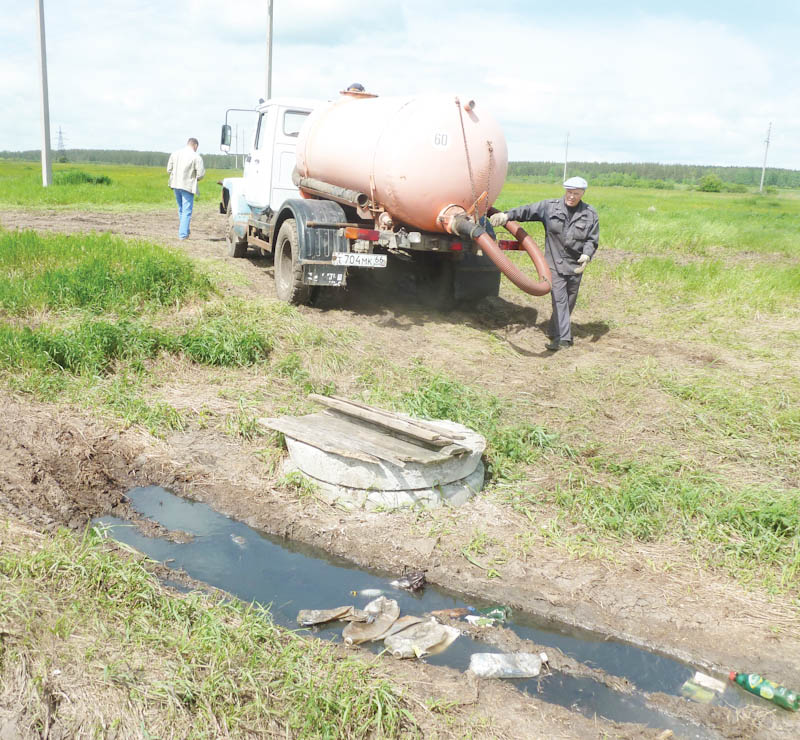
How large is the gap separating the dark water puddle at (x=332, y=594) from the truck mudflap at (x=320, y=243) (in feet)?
12.3

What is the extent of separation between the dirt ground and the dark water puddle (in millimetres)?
93

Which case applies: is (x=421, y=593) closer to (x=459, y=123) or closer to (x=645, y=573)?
(x=645, y=573)

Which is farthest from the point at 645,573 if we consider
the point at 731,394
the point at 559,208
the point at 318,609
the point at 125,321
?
the point at 125,321

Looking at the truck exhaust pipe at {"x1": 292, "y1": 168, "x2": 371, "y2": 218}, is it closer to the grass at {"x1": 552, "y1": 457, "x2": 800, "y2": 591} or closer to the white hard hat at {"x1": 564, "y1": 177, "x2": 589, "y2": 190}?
the white hard hat at {"x1": 564, "y1": 177, "x2": 589, "y2": 190}

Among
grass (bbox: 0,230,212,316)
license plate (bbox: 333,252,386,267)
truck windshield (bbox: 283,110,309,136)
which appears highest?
truck windshield (bbox: 283,110,309,136)

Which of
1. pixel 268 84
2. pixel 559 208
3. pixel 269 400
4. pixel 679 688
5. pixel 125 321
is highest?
pixel 268 84

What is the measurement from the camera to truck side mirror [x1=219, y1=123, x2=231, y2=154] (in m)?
10.6

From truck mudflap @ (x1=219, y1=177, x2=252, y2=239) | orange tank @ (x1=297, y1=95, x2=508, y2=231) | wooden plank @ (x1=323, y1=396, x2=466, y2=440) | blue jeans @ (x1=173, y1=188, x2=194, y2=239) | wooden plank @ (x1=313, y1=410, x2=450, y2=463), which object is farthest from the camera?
blue jeans @ (x1=173, y1=188, x2=194, y2=239)

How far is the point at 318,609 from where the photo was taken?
387cm

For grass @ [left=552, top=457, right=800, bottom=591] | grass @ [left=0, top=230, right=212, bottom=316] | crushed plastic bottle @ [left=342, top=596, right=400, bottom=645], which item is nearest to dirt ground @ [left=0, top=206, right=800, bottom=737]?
grass @ [left=552, top=457, right=800, bottom=591]

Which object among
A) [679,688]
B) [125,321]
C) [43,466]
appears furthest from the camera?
[125,321]

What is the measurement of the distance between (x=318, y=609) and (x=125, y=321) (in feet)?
14.2

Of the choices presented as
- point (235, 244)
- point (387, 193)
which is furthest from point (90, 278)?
point (235, 244)

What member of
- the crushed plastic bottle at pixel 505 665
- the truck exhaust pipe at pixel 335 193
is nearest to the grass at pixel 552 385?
the crushed plastic bottle at pixel 505 665
